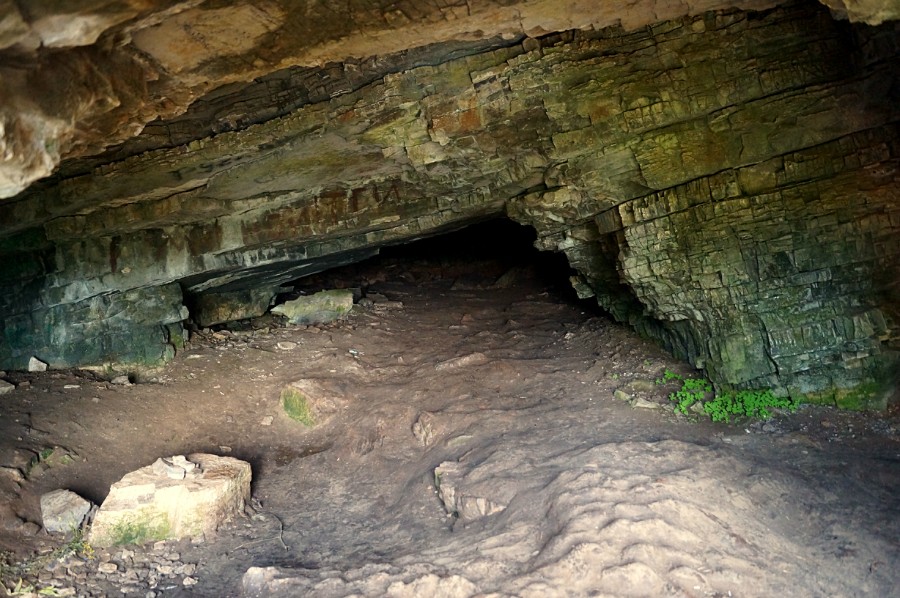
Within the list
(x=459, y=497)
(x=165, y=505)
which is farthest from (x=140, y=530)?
(x=459, y=497)

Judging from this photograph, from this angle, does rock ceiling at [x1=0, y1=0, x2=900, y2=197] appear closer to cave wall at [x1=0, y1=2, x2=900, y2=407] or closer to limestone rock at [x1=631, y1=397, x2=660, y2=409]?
cave wall at [x1=0, y1=2, x2=900, y2=407]

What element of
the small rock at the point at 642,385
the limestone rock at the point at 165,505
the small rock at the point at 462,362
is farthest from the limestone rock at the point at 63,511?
the small rock at the point at 642,385

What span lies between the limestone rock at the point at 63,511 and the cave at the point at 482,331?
13 cm

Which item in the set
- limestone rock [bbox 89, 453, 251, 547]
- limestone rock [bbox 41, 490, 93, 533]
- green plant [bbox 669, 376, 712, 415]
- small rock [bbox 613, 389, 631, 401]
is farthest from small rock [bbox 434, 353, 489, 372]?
limestone rock [bbox 41, 490, 93, 533]

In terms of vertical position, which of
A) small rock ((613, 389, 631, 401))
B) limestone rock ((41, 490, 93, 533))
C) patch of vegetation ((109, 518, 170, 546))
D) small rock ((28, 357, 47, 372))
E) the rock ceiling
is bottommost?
small rock ((613, 389, 631, 401))

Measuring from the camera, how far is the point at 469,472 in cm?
580

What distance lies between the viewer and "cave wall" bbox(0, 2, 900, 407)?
5867 mm

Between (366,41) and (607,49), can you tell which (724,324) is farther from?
(366,41)

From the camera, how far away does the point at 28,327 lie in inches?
345

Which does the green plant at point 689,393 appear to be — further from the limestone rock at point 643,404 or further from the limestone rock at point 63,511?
the limestone rock at point 63,511

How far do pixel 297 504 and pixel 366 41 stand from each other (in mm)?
4412

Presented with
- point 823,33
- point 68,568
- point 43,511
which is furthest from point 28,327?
point 823,33

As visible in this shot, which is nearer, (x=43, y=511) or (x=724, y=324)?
(x=43, y=511)

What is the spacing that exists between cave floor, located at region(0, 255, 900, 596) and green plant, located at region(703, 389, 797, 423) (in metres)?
0.19
